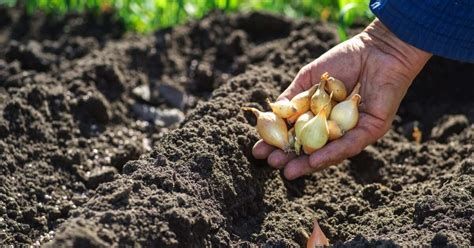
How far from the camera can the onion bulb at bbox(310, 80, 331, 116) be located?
3.33 meters

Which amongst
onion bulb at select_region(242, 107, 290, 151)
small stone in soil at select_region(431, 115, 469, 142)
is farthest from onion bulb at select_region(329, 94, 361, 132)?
small stone in soil at select_region(431, 115, 469, 142)

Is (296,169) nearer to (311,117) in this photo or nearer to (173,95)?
(311,117)

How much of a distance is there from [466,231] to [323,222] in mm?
601

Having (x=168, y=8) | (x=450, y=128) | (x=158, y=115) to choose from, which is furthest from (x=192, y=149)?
(x=168, y=8)

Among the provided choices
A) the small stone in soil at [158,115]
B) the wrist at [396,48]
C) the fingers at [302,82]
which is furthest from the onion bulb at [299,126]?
the small stone in soil at [158,115]

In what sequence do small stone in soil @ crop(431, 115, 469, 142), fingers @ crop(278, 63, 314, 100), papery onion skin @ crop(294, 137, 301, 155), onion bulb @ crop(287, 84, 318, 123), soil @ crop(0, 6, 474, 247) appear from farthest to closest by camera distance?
small stone in soil @ crop(431, 115, 469, 142), fingers @ crop(278, 63, 314, 100), onion bulb @ crop(287, 84, 318, 123), papery onion skin @ crop(294, 137, 301, 155), soil @ crop(0, 6, 474, 247)

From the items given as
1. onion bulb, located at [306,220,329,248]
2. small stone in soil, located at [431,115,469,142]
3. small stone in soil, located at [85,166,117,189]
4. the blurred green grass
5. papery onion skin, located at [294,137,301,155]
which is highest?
the blurred green grass

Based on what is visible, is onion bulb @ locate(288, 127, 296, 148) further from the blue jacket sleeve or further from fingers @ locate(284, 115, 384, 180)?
the blue jacket sleeve

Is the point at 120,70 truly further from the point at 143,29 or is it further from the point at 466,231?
the point at 466,231

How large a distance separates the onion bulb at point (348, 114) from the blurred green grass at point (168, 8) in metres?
1.86

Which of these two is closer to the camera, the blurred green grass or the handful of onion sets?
the handful of onion sets

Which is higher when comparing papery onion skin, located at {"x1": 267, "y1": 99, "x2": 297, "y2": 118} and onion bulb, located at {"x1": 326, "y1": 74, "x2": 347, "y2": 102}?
papery onion skin, located at {"x1": 267, "y1": 99, "x2": 297, "y2": 118}

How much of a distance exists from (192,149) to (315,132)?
53 cm

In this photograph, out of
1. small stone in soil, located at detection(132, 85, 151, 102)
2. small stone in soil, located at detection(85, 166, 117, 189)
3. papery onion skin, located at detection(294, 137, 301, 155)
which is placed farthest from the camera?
small stone in soil, located at detection(132, 85, 151, 102)
